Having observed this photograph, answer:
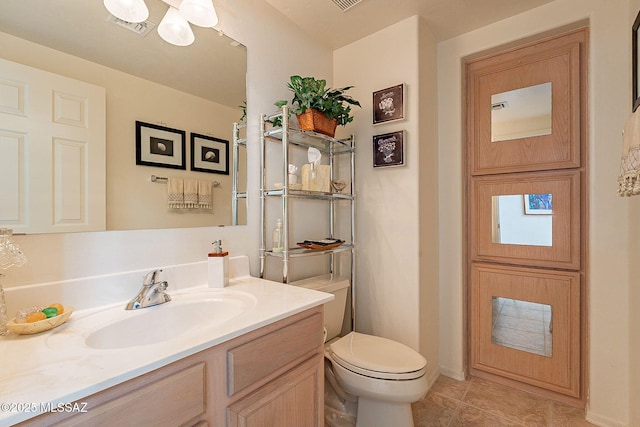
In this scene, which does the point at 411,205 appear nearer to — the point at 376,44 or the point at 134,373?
the point at 376,44

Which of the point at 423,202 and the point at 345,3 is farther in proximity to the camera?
the point at 423,202

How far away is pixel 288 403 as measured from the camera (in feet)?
3.10

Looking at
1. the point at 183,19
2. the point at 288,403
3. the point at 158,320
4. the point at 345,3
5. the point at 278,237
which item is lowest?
the point at 288,403

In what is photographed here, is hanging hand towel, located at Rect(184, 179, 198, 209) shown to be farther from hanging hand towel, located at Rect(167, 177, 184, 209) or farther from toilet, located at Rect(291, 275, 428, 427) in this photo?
toilet, located at Rect(291, 275, 428, 427)

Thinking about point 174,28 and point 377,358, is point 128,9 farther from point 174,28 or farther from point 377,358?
point 377,358

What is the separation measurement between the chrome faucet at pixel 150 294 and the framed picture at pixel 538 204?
211cm

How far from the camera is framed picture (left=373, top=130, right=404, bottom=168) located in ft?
5.84

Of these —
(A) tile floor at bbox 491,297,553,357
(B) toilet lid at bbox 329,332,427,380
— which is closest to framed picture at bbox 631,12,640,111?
(A) tile floor at bbox 491,297,553,357

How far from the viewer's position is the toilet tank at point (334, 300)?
1650mm

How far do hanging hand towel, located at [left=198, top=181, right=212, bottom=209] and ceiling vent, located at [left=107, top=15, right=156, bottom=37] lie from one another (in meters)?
0.64

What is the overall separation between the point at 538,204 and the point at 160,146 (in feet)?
7.12

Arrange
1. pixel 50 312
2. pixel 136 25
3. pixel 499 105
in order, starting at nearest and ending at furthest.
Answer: pixel 50 312
pixel 136 25
pixel 499 105

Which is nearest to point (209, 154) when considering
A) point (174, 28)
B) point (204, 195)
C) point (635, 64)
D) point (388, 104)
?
point (204, 195)

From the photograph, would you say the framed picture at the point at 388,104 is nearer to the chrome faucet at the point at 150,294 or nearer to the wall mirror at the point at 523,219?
the wall mirror at the point at 523,219
